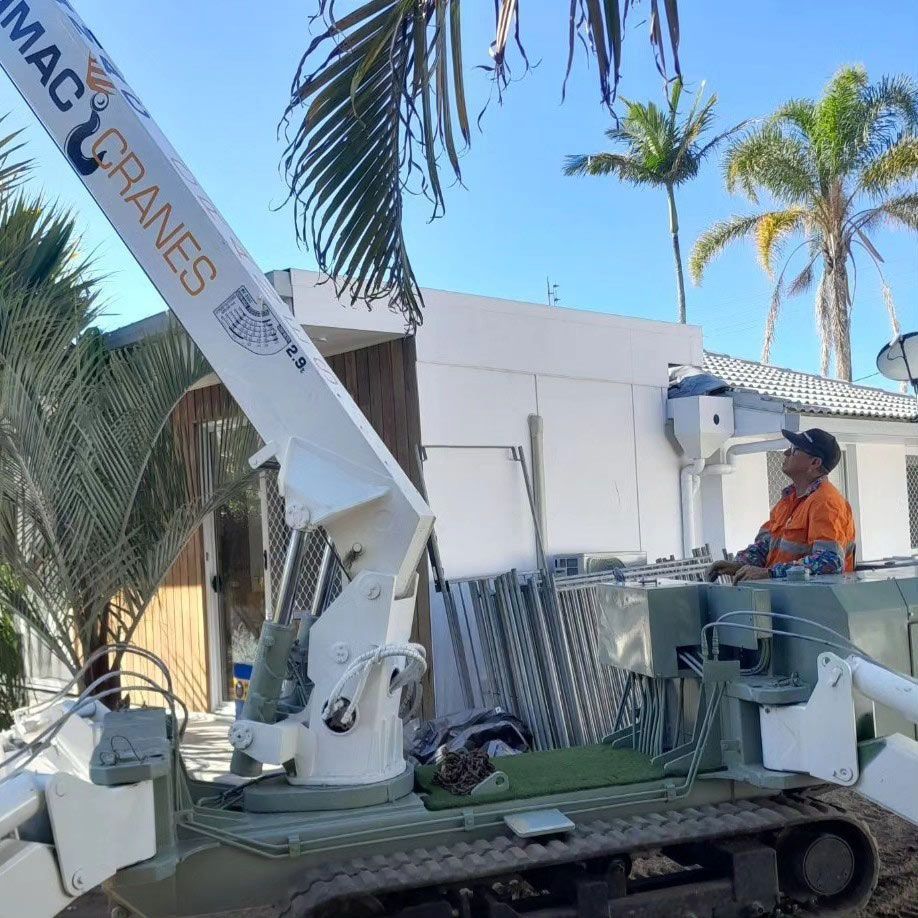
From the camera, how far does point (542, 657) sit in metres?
7.36

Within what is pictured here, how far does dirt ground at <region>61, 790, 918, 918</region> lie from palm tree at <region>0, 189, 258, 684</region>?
1304 mm

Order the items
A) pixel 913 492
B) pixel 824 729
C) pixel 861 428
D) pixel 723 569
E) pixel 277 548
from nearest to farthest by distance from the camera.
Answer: pixel 824 729 → pixel 723 569 → pixel 277 548 → pixel 861 428 → pixel 913 492

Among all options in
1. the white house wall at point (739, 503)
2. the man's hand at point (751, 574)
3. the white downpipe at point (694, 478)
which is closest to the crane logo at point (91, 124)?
the man's hand at point (751, 574)

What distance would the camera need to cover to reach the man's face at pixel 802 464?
505cm

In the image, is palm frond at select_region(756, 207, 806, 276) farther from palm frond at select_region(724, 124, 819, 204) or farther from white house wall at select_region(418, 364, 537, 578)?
white house wall at select_region(418, 364, 537, 578)

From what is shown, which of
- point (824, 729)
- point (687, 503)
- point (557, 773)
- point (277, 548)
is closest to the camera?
point (824, 729)

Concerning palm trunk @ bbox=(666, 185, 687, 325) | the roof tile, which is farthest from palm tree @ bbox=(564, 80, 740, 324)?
the roof tile

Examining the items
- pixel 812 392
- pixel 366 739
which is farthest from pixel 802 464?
pixel 812 392

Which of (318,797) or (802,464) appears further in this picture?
(802,464)

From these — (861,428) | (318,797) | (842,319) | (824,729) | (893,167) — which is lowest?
(318,797)

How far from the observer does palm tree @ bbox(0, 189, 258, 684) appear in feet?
18.2

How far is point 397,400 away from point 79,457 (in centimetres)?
297

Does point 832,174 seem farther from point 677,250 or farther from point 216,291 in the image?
point 216,291

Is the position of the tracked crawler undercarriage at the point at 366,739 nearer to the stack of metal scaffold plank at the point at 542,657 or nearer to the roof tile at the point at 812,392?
the stack of metal scaffold plank at the point at 542,657
